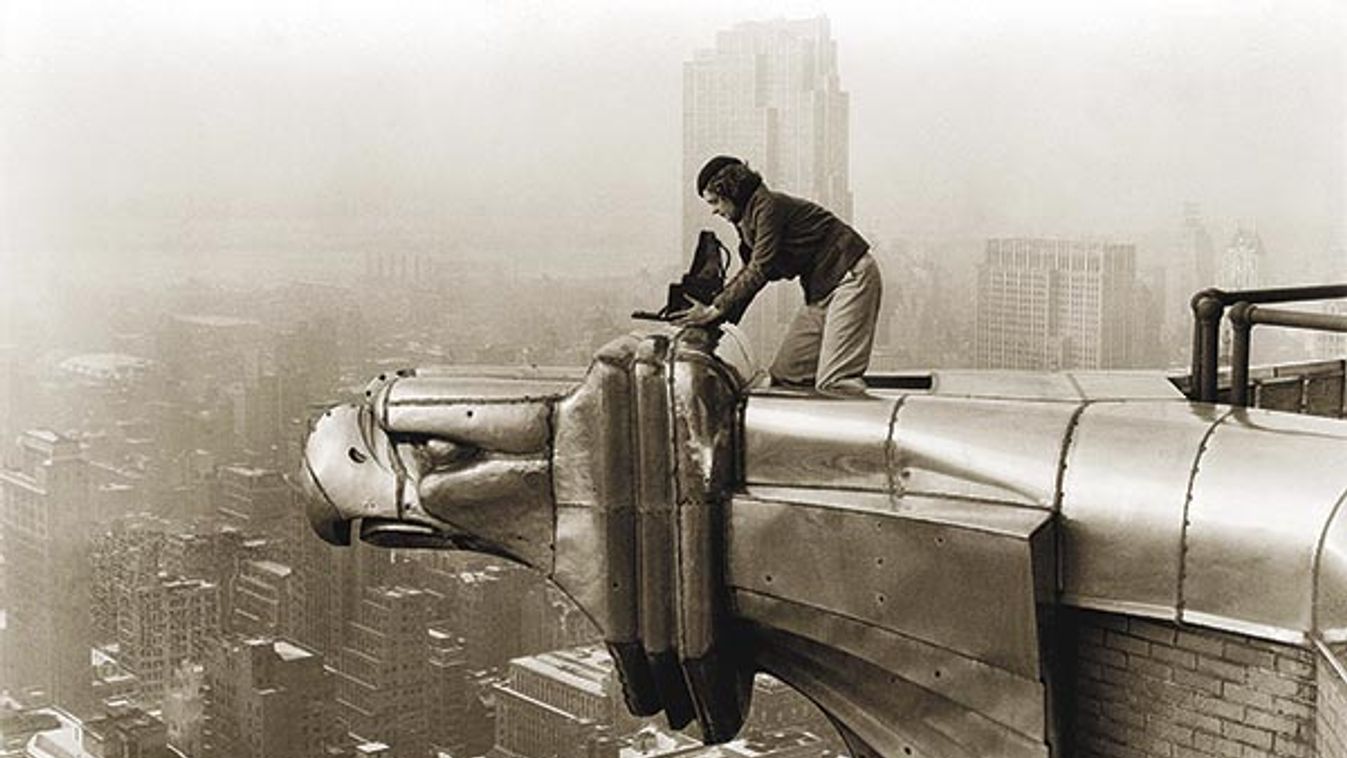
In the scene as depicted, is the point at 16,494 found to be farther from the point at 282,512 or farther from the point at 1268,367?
the point at 1268,367

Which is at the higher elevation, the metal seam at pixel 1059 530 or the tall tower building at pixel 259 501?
the metal seam at pixel 1059 530

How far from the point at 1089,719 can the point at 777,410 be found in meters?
1.57

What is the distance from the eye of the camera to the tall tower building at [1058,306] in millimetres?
11078

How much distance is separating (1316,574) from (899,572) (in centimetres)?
137

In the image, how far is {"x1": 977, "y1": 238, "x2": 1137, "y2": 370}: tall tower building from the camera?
436 inches

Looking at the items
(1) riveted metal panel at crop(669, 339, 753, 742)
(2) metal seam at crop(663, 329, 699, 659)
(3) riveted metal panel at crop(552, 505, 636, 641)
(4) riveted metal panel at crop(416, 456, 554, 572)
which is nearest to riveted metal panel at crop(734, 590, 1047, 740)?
(1) riveted metal panel at crop(669, 339, 753, 742)

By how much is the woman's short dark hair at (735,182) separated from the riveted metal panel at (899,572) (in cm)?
130

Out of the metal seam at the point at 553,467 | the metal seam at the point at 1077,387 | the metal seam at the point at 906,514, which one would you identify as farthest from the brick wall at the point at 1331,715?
the metal seam at the point at 553,467

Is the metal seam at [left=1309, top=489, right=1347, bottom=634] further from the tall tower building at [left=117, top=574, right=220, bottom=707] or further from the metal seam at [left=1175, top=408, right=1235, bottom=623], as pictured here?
the tall tower building at [left=117, top=574, right=220, bottom=707]

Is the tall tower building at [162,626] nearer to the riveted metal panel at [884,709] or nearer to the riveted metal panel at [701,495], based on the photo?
the riveted metal panel at [701,495]

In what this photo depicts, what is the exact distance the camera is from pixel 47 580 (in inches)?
470

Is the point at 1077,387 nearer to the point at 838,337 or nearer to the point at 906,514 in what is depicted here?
the point at 838,337

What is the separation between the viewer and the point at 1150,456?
17.5 ft

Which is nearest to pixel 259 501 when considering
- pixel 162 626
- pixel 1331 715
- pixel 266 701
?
pixel 162 626
